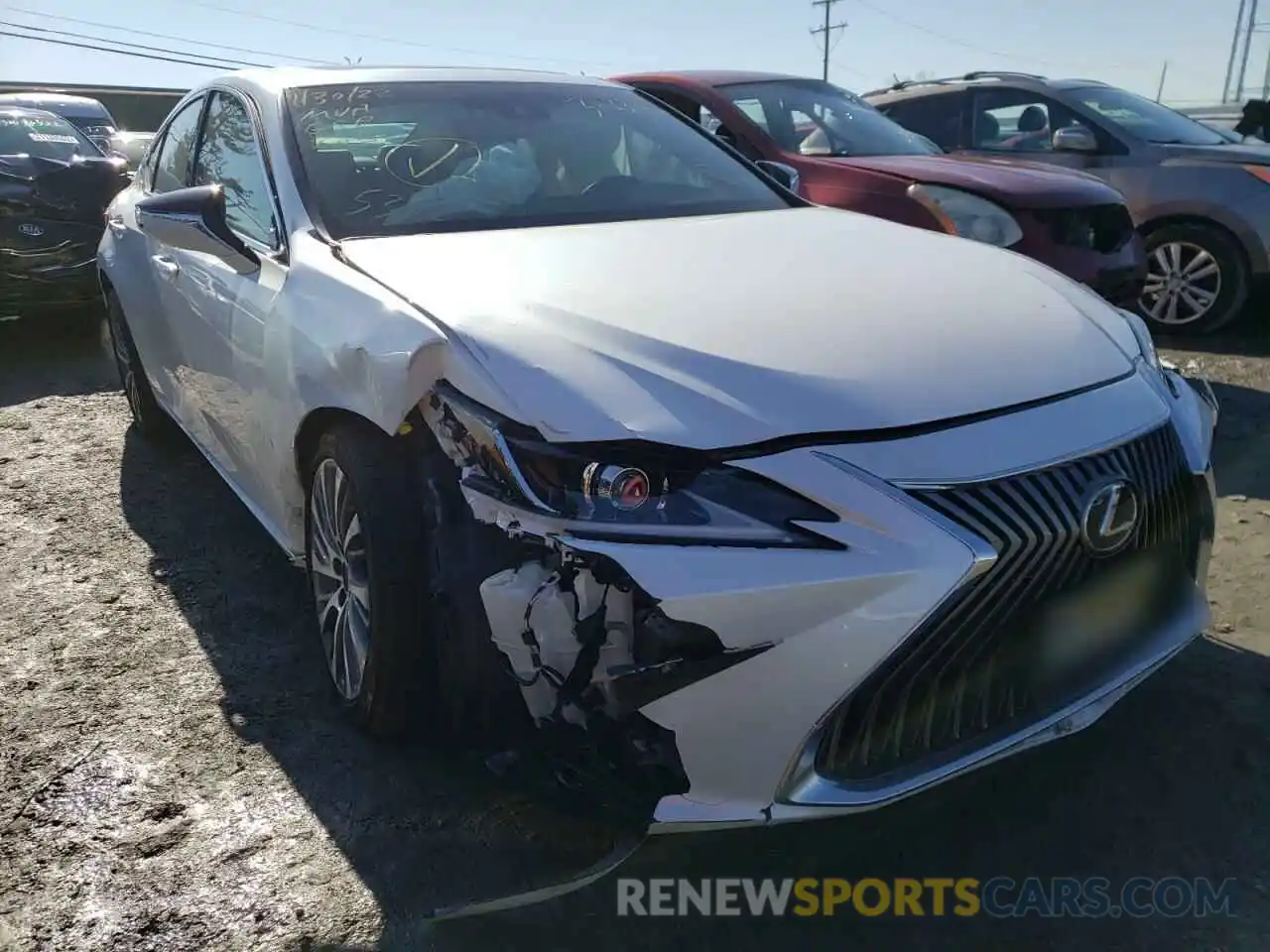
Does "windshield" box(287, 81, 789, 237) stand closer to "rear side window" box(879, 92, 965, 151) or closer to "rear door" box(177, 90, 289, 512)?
"rear door" box(177, 90, 289, 512)

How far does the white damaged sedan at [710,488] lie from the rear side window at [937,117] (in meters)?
4.79

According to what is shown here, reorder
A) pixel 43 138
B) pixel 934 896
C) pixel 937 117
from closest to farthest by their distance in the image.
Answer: pixel 934 896
pixel 937 117
pixel 43 138

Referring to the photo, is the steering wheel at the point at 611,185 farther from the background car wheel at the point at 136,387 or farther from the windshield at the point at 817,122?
the windshield at the point at 817,122

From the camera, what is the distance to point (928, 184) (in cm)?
505

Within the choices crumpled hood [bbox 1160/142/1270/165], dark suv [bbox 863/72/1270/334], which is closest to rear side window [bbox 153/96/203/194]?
dark suv [bbox 863/72/1270/334]

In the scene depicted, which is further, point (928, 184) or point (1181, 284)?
point (1181, 284)

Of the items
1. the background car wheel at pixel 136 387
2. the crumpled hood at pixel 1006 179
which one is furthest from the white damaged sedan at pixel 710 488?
the crumpled hood at pixel 1006 179

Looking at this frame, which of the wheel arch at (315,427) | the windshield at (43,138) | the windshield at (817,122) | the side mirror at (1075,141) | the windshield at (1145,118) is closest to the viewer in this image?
the wheel arch at (315,427)

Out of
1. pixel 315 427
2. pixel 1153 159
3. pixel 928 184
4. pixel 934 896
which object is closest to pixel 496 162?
pixel 315 427

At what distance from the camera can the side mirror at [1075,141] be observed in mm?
6652

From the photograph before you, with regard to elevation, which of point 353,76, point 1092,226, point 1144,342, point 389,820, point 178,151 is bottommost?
point 389,820

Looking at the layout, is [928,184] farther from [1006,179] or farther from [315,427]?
[315,427]

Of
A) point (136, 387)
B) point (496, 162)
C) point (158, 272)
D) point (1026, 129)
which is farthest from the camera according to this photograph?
point (1026, 129)

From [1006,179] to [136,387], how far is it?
4.08 m
